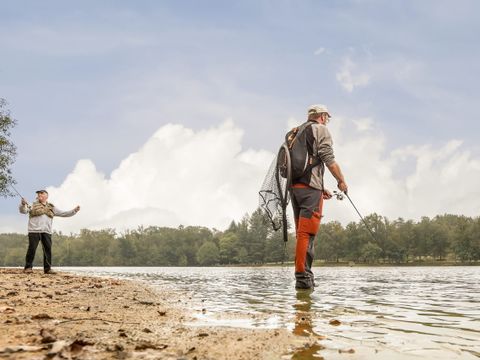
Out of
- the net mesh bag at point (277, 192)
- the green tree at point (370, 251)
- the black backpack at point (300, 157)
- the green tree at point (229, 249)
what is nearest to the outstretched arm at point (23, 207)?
the net mesh bag at point (277, 192)

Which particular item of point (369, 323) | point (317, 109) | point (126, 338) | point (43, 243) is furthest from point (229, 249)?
point (126, 338)

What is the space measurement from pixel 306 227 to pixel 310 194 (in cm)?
63

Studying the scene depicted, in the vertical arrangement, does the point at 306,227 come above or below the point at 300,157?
below

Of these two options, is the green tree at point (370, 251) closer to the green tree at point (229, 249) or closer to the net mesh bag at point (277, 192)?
the green tree at point (229, 249)

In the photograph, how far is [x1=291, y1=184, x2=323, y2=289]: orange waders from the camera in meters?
8.47

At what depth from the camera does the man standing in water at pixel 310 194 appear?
27.9 feet

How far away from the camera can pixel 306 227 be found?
8.52m

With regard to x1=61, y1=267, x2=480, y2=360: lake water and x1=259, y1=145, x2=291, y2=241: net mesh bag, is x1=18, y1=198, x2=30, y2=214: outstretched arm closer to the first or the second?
x1=259, y1=145, x2=291, y2=241: net mesh bag

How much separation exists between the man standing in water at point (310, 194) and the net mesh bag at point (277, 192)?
333 millimetres

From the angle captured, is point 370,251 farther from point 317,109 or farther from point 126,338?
point 126,338

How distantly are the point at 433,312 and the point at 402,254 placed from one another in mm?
126891

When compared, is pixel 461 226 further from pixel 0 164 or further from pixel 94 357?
pixel 94 357

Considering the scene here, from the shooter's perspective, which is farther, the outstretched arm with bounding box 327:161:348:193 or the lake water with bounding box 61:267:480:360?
the outstretched arm with bounding box 327:161:348:193

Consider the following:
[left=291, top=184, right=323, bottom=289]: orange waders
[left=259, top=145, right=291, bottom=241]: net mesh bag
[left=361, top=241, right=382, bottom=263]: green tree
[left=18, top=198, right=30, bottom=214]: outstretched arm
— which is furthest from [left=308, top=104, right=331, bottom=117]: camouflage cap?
[left=361, top=241, right=382, bottom=263]: green tree
